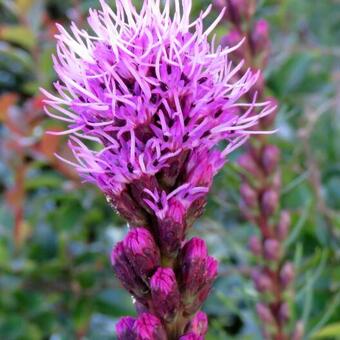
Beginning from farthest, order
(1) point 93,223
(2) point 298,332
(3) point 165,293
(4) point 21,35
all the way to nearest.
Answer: (4) point 21,35, (1) point 93,223, (2) point 298,332, (3) point 165,293

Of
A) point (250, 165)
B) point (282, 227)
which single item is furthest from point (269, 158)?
point (282, 227)

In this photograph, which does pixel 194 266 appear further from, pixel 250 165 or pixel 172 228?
pixel 250 165

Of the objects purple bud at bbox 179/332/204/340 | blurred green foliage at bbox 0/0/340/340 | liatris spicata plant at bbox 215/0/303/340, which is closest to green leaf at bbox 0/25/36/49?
blurred green foliage at bbox 0/0/340/340

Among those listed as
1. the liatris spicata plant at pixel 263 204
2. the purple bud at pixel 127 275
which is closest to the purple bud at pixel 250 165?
the liatris spicata plant at pixel 263 204

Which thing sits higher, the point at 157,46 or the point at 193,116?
the point at 157,46

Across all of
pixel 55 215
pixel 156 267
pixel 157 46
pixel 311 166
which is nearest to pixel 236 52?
pixel 311 166

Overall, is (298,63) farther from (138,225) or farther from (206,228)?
(138,225)

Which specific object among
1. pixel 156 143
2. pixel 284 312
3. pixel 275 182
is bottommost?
pixel 284 312
